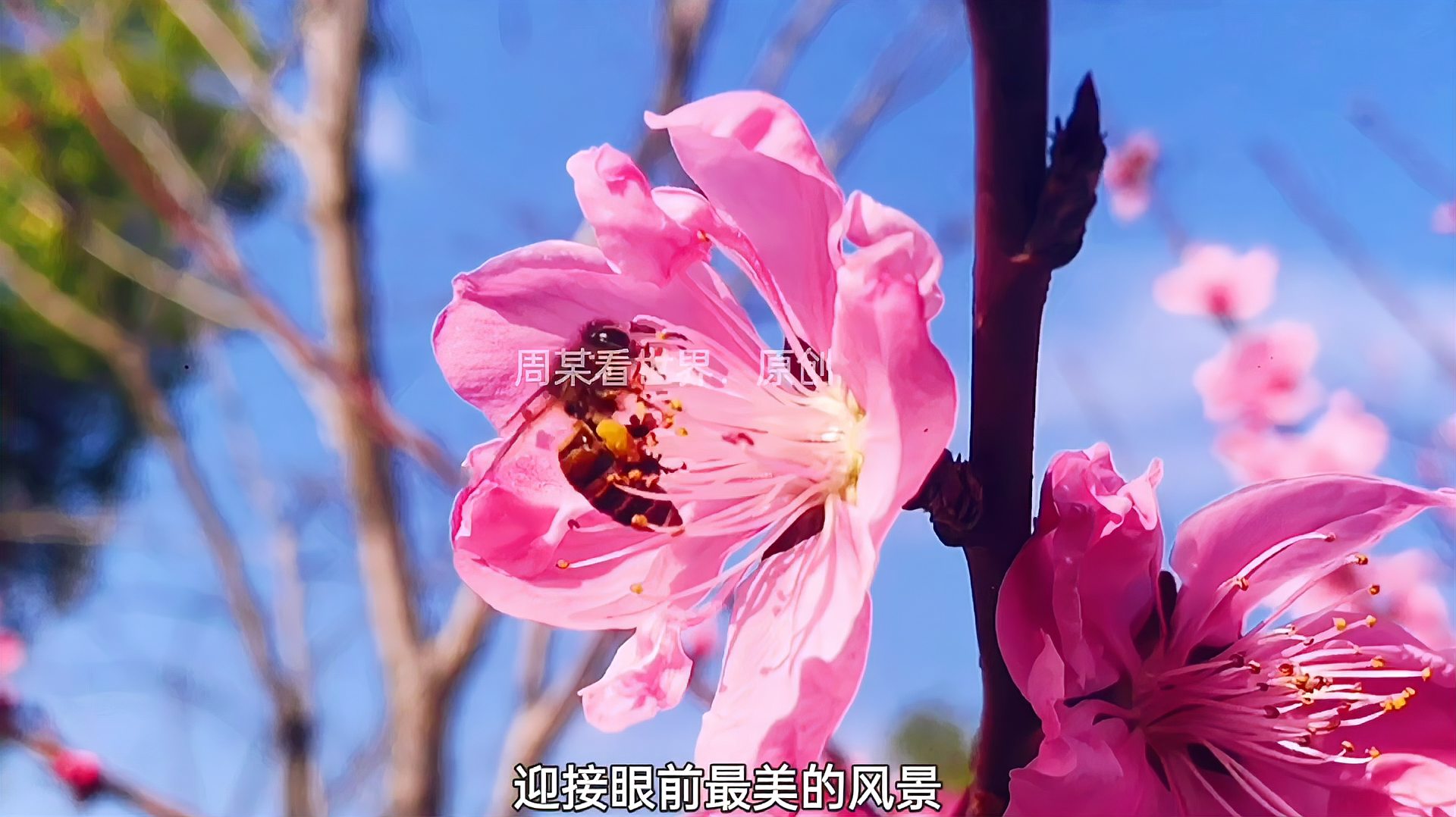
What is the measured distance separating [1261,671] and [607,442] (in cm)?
18

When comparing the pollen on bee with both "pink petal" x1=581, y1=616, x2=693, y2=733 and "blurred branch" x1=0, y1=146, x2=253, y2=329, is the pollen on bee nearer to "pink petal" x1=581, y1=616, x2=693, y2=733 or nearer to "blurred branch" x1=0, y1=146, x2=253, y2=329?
"pink petal" x1=581, y1=616, x2=693, y2=733

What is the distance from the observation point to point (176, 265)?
1.41 meters

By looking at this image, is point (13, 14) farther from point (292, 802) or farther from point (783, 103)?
point (783, 103)

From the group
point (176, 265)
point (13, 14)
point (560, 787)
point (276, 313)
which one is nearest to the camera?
point (560, 787)

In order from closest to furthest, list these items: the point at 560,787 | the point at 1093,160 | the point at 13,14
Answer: the point at 1093,160
the point at 560,787
the point at 13,14

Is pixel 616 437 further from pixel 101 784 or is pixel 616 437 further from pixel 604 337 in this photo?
pixel 101 784

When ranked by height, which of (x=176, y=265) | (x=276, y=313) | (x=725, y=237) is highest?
(x=176, y=265)

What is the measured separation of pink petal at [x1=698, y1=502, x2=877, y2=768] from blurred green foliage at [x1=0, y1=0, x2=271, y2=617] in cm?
94

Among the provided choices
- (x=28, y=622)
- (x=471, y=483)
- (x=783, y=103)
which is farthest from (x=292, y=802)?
(x=783, y=103)

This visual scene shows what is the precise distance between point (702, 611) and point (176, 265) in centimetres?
144

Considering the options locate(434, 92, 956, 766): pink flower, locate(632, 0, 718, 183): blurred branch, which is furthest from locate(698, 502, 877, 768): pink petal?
locate(632, 0, 718, 183): blurred branch

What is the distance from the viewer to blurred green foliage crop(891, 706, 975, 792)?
0.37 meters

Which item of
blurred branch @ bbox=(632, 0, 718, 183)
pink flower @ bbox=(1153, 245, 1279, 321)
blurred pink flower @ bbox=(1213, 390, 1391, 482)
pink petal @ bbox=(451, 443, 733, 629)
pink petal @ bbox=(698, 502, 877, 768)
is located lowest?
pink petal @ bbox=(698, 502, 877, 768)

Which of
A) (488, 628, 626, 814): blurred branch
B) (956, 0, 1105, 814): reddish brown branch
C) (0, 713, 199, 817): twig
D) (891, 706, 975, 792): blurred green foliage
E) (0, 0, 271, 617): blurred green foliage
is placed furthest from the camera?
(0, 0, 271, 617): blurred green foliage
